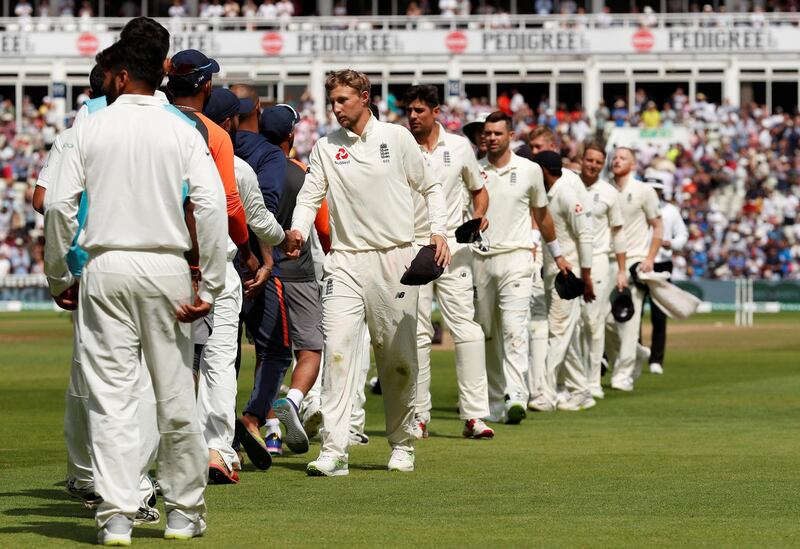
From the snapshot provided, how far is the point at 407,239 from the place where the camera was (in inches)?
404

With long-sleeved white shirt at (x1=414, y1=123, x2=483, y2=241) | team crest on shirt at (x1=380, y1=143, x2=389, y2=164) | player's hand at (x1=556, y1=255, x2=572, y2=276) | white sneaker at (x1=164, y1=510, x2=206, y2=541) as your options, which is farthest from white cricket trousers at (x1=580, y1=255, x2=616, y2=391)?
white sneaker at (x1=164, y1=510, x2=206, y2=541)

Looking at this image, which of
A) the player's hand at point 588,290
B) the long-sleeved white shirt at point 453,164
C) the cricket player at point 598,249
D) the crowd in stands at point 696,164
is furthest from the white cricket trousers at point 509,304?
the crowd in stands at point 696,164

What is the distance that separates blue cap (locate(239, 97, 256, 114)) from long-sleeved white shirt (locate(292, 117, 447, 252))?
967 millimetres

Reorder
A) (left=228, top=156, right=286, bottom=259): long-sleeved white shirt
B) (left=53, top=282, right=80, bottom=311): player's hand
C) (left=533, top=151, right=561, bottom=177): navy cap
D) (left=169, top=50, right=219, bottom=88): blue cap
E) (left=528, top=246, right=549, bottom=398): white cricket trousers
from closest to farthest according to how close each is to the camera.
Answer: (left=53, top=282, right=80, bottom=311): player's hand
(left=169, top=50, right=219, bottom=88): blue cap
(left=228, top=156, right=286, bottom=259): long-sleeved white shirt
(left=533, top=151, right=561, bottom=177): navy cap
(left=528, top=246, right=549, bottom=398): white cricket trousers

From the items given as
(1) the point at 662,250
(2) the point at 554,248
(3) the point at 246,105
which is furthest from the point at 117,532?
(1) the point at 662,250

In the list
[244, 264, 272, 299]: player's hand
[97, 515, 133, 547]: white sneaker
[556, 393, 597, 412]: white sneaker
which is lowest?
[556, 393, 597, 412]: white sneaker

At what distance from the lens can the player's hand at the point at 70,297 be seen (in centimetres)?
786

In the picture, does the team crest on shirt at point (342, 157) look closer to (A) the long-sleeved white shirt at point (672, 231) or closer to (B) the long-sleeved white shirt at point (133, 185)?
(B) the long-sleeved white shirt at point (133, 185)

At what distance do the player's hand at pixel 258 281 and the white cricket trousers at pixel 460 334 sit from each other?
264 centimetres

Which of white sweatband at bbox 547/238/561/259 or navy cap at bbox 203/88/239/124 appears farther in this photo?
white sweatband at bbox 547/238/561/259

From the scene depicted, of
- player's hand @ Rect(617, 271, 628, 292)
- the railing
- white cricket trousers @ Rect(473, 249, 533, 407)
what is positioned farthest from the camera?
the railing

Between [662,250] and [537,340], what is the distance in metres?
5.01

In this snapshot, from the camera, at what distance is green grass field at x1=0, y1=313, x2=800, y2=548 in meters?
7.73

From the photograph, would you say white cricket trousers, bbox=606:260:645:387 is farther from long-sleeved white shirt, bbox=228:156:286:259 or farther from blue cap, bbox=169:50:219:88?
blue cap, bbox=169:50:219:88
